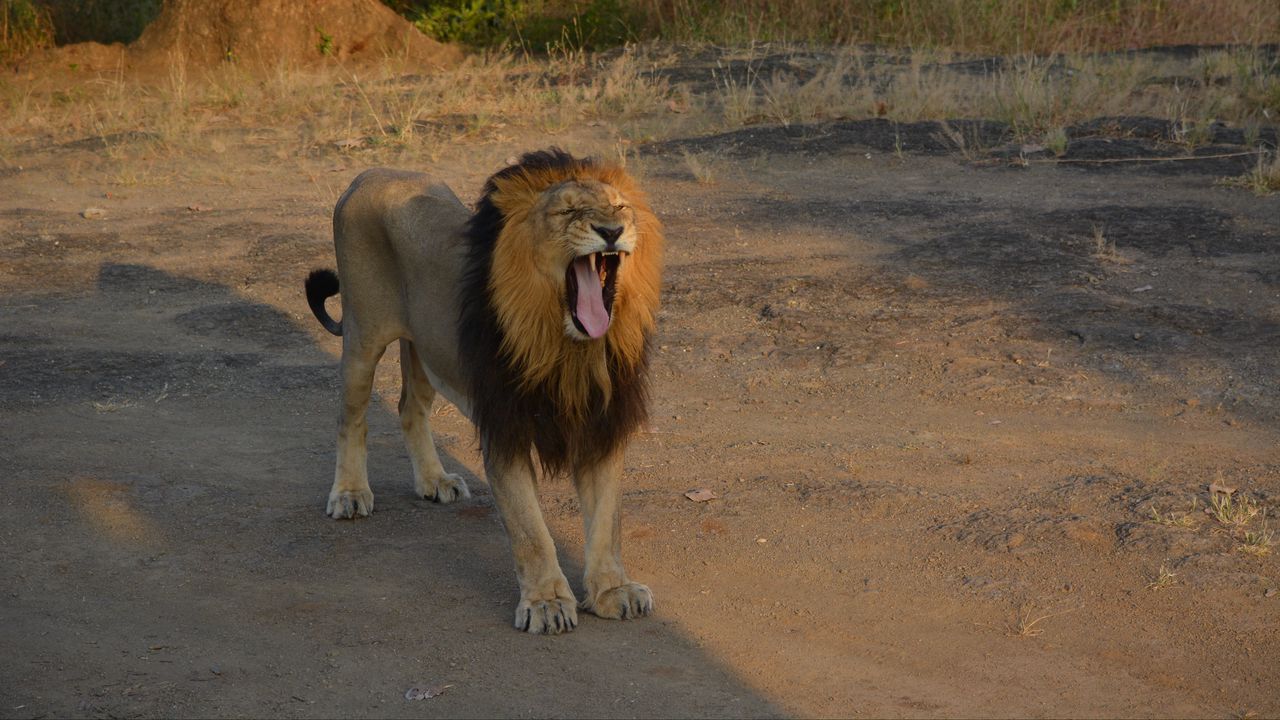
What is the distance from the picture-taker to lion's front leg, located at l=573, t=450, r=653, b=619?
430 cm

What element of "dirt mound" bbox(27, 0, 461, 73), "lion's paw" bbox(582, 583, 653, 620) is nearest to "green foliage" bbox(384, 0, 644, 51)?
"dirt mound" bbox(27, 0, 461, 73)

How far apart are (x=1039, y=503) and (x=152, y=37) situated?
13.1 m

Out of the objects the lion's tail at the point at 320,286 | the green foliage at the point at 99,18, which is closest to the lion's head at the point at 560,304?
the lion's tail at the point at 320,286

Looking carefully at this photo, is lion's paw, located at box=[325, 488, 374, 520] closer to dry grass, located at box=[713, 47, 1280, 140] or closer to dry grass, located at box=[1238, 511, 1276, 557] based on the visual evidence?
dry grass, located at box=[1238, 511, 1276, 557]

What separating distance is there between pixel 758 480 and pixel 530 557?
1483 millimetres

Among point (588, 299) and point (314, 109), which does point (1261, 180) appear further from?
point (314, 109)

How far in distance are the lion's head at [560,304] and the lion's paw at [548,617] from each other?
43 centimetres

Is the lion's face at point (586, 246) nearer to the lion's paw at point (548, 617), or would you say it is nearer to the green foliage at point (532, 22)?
the lion's paw at point (548, 617)

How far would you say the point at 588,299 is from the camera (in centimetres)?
394

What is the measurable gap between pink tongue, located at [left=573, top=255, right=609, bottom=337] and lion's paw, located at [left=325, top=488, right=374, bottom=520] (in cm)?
169

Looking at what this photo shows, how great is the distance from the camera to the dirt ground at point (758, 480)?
396 centimetres

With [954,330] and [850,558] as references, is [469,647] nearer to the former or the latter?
[850,558]

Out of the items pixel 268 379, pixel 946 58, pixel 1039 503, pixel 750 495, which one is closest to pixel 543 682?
pixel 750 495

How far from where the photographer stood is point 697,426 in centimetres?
617
